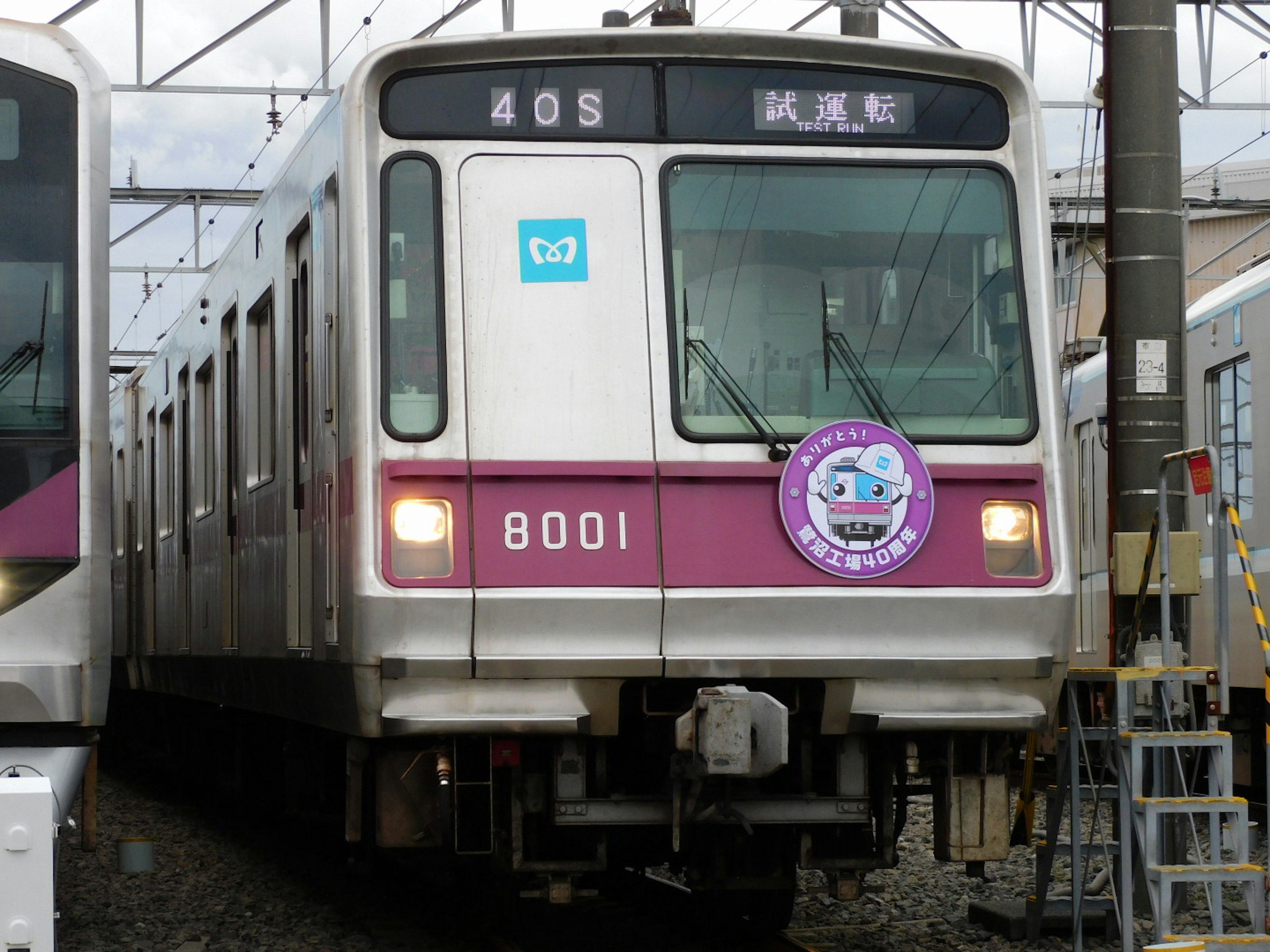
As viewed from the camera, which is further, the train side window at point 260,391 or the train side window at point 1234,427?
the train side window at point 1234,427

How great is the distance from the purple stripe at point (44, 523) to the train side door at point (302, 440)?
0.97 m

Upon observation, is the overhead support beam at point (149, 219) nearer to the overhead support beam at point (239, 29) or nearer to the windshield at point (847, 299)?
the overhead support beam at point (239, 29)

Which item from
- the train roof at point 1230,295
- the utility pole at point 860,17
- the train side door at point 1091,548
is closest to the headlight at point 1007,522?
the train roof at point 1230,295

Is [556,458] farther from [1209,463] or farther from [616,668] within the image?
[1209,463]

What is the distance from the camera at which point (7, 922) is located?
4512 mm

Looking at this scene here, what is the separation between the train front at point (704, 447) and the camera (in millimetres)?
5328

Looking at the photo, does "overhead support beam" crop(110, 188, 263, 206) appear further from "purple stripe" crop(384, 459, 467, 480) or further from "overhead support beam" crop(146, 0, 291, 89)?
"purple stripe" crop(384, 459, 467, 480)

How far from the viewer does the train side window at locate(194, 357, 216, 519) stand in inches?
355

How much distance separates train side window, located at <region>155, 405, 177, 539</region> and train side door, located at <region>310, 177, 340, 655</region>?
15.2ft

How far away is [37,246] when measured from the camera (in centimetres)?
546

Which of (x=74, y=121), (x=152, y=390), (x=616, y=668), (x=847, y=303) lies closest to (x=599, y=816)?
(x=616, y=668)

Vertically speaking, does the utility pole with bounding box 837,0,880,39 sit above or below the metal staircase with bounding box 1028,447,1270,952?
above

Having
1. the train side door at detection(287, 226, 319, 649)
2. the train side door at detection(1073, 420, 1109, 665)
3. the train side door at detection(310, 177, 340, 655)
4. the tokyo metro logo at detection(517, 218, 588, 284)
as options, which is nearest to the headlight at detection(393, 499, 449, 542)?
the train side door at detection(310, 177, 340, 655)

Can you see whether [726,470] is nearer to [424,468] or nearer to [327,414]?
[424,468]
